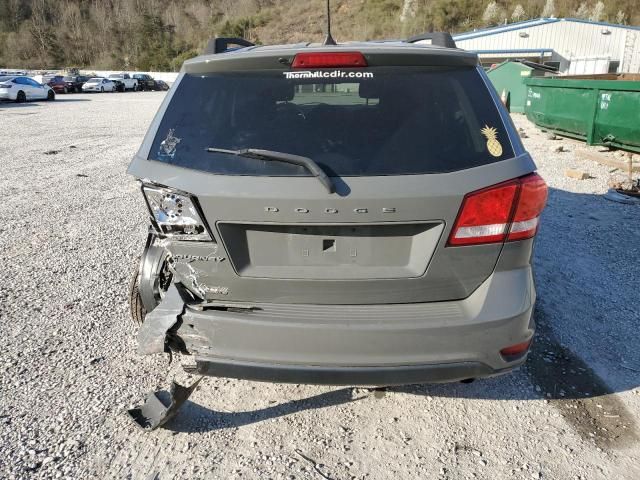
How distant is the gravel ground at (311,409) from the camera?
2.32 m

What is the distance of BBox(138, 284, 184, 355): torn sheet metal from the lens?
2186 mm

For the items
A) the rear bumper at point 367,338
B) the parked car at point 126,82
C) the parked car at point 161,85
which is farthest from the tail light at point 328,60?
the parked car at point 161,85

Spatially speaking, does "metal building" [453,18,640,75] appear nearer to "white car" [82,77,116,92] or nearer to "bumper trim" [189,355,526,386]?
"white car" [82,77,116,92]

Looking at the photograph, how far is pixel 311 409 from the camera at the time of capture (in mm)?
2715

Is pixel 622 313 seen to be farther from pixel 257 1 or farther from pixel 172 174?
pixel 257 1

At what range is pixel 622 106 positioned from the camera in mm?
9867

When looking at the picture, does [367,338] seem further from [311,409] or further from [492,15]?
[492,15]

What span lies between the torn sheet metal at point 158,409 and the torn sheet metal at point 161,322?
1.41ft

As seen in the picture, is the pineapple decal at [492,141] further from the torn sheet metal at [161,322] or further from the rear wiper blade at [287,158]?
the torn sheet metal at [161,322]

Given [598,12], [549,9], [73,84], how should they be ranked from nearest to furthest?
[73,84]
[598,12]
[549,9]

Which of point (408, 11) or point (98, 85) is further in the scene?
point (408, 11)

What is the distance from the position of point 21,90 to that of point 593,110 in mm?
29380

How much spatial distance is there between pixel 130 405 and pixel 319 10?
350 ft

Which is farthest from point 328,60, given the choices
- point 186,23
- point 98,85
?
point 186,23
